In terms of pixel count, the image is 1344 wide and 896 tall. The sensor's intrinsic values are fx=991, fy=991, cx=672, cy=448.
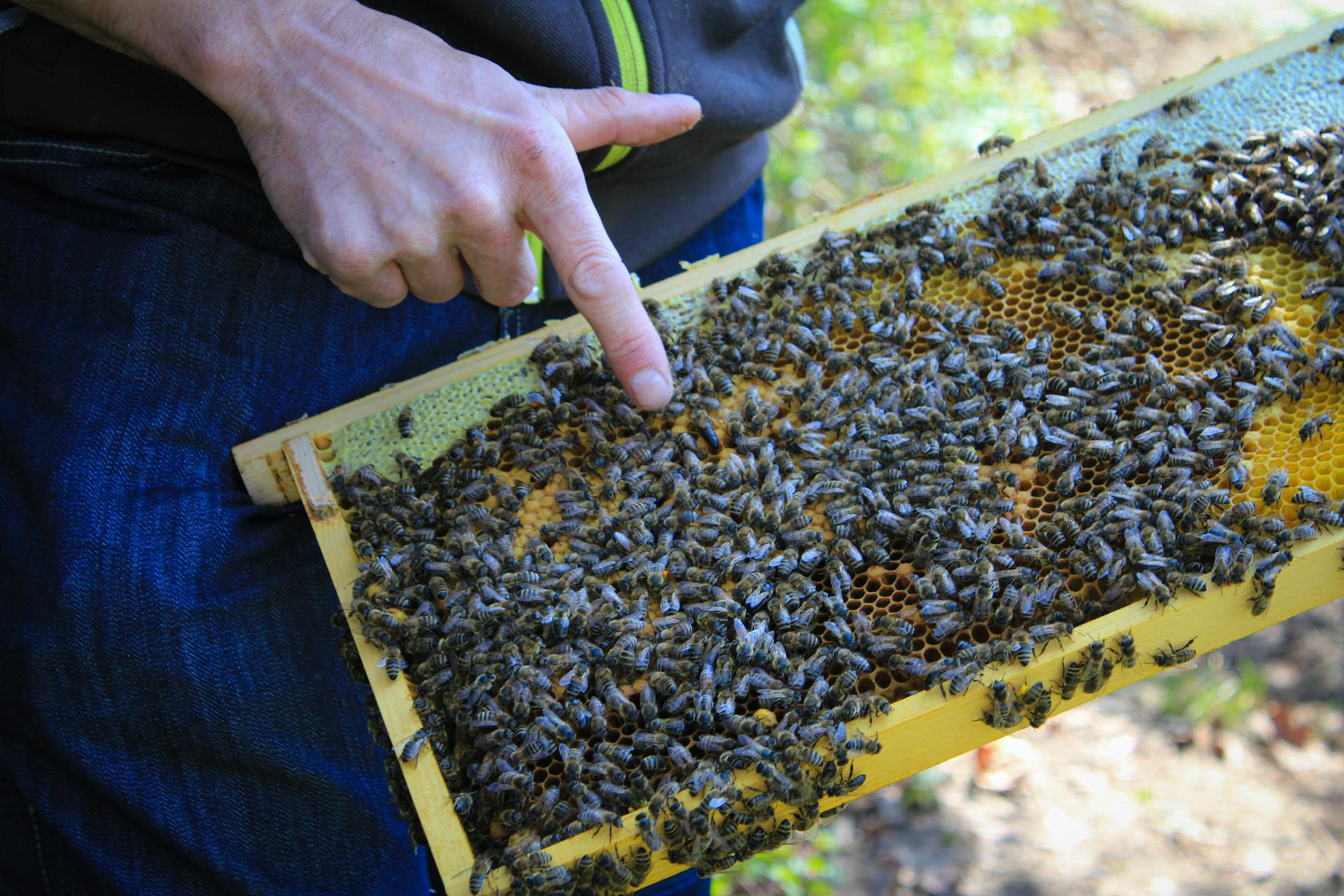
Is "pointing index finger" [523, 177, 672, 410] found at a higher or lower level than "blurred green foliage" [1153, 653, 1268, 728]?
higher

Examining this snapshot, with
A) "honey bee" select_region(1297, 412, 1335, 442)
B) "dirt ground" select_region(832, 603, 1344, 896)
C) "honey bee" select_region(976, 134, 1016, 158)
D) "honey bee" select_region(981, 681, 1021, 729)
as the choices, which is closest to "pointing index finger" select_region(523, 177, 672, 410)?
"honey bee" select_region(981, 681, 1021, 729)

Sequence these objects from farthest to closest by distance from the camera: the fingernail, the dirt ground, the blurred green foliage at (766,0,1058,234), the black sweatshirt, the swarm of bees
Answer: the blurred green foliage at (766,0,1058,234) → the dirt ground → the black sweatshirt → the fingernail → the swarm of bees

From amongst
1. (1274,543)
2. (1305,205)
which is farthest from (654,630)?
(1305,205)

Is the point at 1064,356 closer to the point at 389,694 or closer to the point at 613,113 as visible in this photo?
the point at 613,113

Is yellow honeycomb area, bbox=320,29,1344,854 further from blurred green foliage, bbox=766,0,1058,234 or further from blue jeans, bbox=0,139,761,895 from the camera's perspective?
blurred green foliage, bbox=766,0,1058,234

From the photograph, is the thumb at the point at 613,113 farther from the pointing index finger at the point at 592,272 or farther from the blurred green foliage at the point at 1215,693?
the blurred green foliage at the point at 1215,693

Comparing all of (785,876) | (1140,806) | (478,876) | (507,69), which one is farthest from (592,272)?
(1140,806)

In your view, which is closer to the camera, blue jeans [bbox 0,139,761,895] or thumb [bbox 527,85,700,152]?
blue jeans [bbox 0,139,761,895]

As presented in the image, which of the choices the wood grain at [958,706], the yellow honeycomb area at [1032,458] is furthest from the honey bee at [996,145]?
the wood grain at [958,706]
